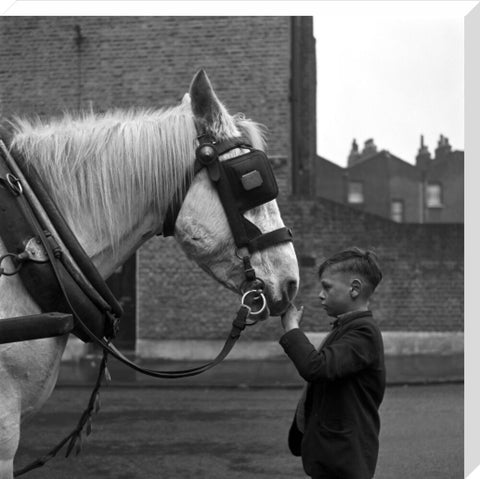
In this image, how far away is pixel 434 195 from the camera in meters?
50.4

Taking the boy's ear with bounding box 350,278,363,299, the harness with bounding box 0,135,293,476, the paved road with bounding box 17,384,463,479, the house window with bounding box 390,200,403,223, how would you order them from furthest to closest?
1. the house window with bounding box 390,200,403,223
2. the paved road with bounding box 17,384,463,479
3. the boy's ear with bounding box 350,278,363,299
4. the harness with bounding box 0,135,293,476

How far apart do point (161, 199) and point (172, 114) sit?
329 mm

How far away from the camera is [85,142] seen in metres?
2.66

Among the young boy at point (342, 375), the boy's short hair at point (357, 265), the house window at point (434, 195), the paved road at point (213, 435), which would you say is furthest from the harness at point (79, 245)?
the house window at point (434, 195)

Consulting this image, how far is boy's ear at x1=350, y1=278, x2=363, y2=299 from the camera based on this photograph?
9.91ft

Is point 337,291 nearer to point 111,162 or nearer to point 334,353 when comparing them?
point 334,353

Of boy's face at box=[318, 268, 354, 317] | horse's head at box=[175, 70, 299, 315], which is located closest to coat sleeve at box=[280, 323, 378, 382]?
boy's face at box=[318, 268, 354, 317]

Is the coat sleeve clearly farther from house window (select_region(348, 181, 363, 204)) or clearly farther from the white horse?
house window (select_region(348, 181, 363, 204))

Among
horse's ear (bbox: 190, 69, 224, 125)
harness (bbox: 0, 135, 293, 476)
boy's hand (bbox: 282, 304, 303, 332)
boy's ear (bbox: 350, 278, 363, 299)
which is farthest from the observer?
boy's ear (bbox: 350, 278, 363, 299)

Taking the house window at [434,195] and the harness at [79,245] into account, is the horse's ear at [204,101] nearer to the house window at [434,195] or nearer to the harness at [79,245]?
the harness at [79,245]

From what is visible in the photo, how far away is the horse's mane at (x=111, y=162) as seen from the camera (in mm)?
2568
